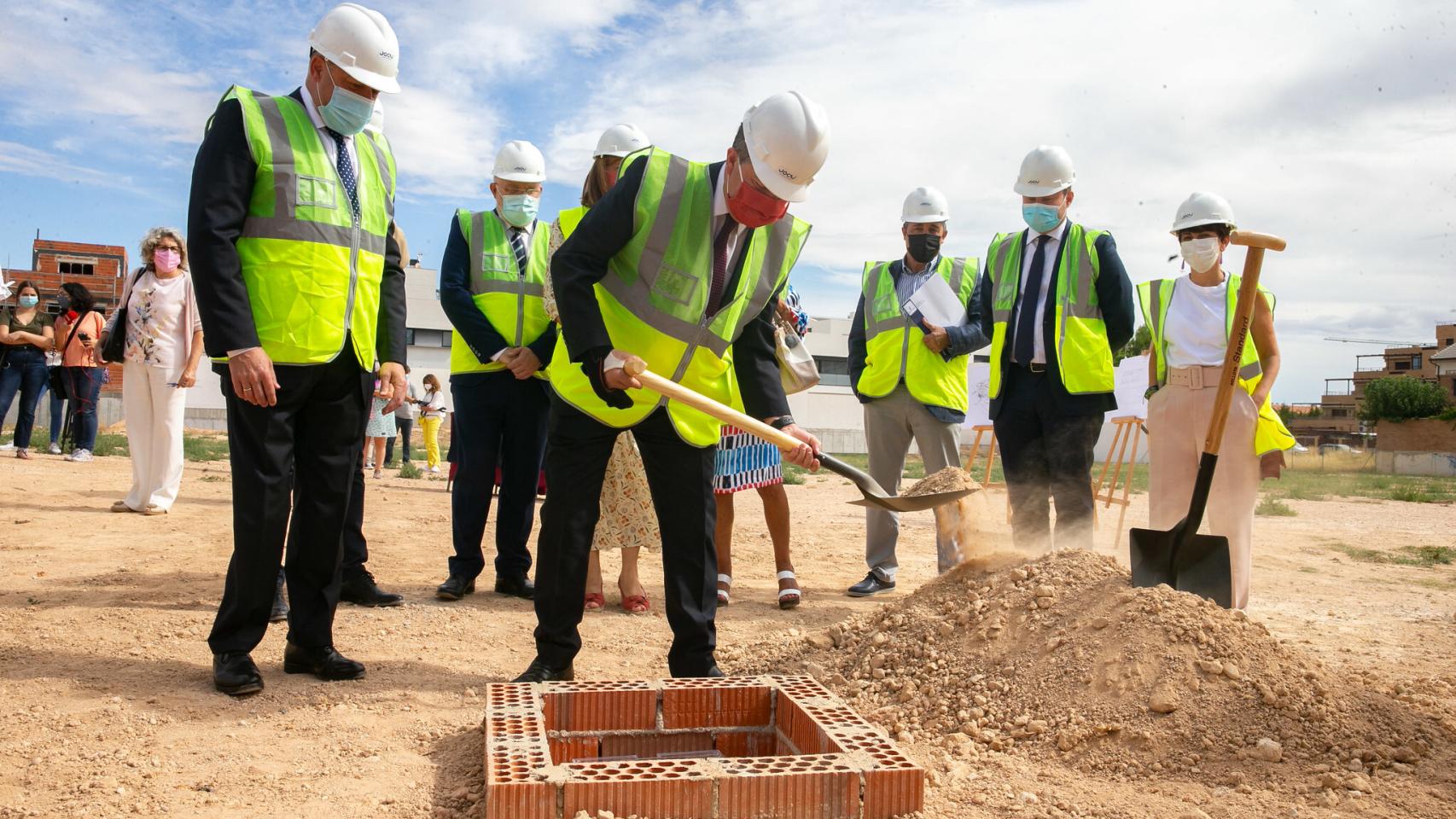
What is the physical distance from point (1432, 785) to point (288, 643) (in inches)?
143

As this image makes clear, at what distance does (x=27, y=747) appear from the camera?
9.72ft

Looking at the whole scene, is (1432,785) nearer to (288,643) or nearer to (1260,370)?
(1260,370)

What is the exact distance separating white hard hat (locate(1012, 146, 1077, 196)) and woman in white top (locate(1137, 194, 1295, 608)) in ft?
1.94

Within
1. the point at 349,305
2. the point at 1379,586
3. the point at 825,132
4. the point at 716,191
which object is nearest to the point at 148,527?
the point at 349,305

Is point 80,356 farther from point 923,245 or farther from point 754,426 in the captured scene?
point 754,426

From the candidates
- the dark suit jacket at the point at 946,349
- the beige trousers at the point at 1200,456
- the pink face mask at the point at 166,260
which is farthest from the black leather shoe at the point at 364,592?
the beige trousers at the point at 1200,456

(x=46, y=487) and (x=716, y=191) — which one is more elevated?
(x=716, y=191)

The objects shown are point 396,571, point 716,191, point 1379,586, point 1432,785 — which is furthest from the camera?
point 1379,586

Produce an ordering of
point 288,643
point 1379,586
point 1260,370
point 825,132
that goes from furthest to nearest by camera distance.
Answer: point 1379,586
point 1260,370
point 288,643
point 825,132

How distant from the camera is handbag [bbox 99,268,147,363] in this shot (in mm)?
7531

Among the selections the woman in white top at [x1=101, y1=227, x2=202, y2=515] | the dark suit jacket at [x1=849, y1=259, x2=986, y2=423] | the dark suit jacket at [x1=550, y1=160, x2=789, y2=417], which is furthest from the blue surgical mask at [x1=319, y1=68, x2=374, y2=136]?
the woman in white top at [x1=101, y1=227, x2=202, y2=515]

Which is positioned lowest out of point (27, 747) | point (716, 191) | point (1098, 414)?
point (27, 747)

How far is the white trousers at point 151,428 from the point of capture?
24.8ft

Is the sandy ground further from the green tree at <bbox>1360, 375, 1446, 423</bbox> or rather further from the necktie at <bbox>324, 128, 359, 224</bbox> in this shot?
the green tree at <bbox>1360, 375, 1446, 423</bbox>
